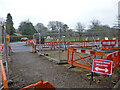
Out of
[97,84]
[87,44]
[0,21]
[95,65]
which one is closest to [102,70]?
[95,65]

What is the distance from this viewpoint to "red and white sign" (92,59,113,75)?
11.4 feet

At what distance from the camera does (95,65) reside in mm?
3762

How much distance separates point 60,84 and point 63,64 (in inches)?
106

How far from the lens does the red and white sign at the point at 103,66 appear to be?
3.47 meters

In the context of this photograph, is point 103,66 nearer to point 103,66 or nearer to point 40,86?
point 103,66

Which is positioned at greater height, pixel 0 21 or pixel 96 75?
pixel 0 21

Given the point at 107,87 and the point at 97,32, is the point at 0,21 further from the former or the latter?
the point at 97,32

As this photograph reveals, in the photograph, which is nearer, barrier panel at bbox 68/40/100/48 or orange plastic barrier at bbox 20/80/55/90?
orange plastic barrier at bbox 20/80/55/90

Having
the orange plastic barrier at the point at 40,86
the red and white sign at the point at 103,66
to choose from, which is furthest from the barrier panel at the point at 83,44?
the orange plastic barrier at the point at 40,86

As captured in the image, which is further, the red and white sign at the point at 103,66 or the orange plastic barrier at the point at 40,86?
the red and white sign at the point at 103,66

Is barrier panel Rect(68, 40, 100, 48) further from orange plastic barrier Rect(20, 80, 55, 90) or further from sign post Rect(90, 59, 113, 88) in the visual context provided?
orange plastic barrier Rect(20, 80, 55, 90)

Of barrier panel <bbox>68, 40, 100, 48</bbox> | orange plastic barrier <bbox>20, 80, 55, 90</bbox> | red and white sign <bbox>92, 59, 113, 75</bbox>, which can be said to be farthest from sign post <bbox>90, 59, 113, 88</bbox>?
barrier panel <bbox>68, 40, 100, 48</bbox>

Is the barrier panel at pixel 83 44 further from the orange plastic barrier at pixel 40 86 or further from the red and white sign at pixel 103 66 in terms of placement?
the orange plastic barrier at pixel 40 86

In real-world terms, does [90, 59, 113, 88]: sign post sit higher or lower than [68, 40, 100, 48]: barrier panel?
lower
